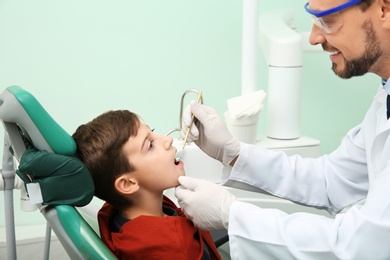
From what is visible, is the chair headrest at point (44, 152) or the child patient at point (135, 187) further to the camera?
the child patient at point (135, 187)

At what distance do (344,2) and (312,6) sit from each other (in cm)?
9

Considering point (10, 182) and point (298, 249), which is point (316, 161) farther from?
point (10, 182)

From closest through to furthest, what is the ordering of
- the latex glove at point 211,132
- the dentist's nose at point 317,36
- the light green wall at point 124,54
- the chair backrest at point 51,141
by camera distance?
the chair backrest at point 51,141 < the dentist's nose at point 317,36 < the latex glove at point 211,132 < the light green wall at point 124,54

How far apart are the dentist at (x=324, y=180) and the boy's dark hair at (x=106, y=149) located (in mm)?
163

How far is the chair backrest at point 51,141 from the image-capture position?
1062mm

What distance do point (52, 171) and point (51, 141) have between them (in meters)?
0.06

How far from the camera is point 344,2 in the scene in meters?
1.33

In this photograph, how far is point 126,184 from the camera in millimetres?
1328

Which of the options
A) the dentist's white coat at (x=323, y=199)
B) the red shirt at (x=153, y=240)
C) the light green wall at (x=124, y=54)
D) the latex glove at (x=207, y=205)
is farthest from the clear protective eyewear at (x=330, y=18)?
the light green wall at (x=124, y=54)

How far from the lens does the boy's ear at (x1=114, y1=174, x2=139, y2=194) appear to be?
131 cm

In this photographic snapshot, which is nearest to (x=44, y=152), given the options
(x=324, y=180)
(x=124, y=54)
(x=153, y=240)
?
(x=153, y=240)

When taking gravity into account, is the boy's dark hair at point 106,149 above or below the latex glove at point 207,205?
above

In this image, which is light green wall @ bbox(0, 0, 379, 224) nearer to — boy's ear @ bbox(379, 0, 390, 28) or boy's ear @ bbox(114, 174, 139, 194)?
boy's ear @ bbox(114, 174, 139, 194)

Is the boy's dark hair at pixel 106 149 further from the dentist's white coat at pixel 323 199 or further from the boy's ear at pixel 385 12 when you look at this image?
the boy's ear at pixel 385 12
